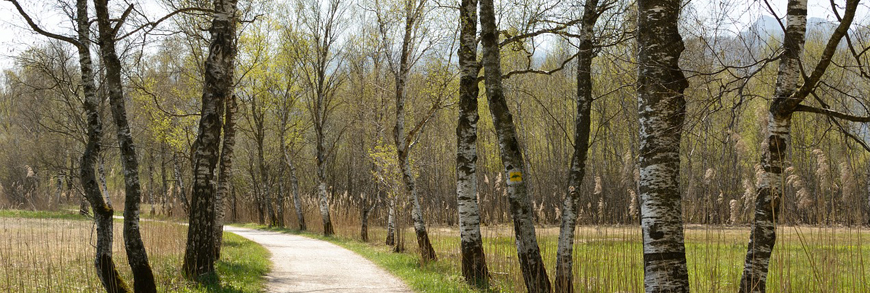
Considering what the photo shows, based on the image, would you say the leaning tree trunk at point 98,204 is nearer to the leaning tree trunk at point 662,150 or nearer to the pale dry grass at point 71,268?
the pale dry grass at point 71,268

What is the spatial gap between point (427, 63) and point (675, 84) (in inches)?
496

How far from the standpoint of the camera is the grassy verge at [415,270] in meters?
8.78

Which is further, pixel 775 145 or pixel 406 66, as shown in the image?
pixel 406 66

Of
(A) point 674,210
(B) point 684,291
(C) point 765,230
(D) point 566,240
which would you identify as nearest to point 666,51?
(A) point 674,210

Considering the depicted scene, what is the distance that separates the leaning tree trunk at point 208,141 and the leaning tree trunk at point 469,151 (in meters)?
3.42

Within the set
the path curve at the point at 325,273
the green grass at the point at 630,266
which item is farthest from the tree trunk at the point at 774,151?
the path curve at the point at 325,273

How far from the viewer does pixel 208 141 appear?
8.48 m

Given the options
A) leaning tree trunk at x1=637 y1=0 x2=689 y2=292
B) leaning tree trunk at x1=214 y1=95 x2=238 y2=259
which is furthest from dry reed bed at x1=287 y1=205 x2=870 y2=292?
leaning tree trunk at x1=214 y1=95 x2=238 y2=259

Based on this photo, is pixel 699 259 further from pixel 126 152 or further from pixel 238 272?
pixel 126 152

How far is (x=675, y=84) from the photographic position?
4023mm

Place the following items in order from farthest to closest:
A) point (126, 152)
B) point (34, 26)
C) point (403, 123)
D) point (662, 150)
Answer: point (403, 123), point (126, 152), point (34, 26), point (662, 150)

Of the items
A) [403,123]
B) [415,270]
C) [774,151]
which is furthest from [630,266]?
[403,123]

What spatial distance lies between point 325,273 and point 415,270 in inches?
62.0

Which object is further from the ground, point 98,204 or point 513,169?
point 513,169
